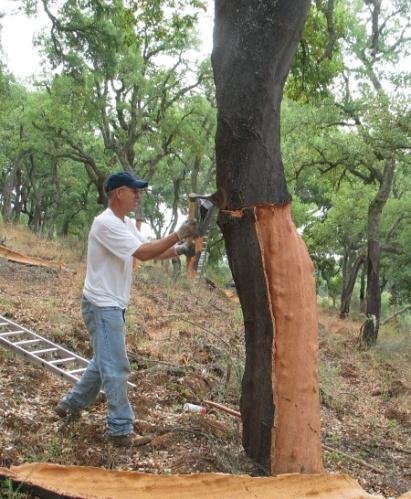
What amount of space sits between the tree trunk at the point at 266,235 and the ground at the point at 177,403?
14.8 inches

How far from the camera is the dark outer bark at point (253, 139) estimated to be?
3.41 metres

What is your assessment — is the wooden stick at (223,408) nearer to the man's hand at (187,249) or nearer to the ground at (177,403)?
the ground at (177,403)

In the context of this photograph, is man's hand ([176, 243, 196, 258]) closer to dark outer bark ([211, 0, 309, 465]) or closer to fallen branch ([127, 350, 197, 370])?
dark outer bark ([211, 0, 309, 465])

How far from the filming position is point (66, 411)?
13.7 feet

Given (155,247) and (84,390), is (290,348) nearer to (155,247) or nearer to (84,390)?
(155,247)

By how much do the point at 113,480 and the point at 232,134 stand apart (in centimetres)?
213

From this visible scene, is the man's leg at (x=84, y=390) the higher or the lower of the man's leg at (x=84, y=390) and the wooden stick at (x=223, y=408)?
the higher

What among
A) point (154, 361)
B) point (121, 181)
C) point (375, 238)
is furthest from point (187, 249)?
point (375, 238)

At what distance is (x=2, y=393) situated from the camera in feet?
14.9

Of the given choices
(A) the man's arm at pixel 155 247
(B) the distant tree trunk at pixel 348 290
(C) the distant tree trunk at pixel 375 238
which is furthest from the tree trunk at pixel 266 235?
(B) the distant tree trunk at pixel 348 290

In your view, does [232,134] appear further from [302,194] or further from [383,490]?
[302,194]

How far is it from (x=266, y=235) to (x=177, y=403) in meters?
2.22

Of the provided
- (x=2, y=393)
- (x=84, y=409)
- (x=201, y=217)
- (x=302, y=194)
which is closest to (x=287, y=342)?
(x=201, y=217)

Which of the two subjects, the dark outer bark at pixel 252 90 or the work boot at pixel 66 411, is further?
the work boot at pixel 66 411
